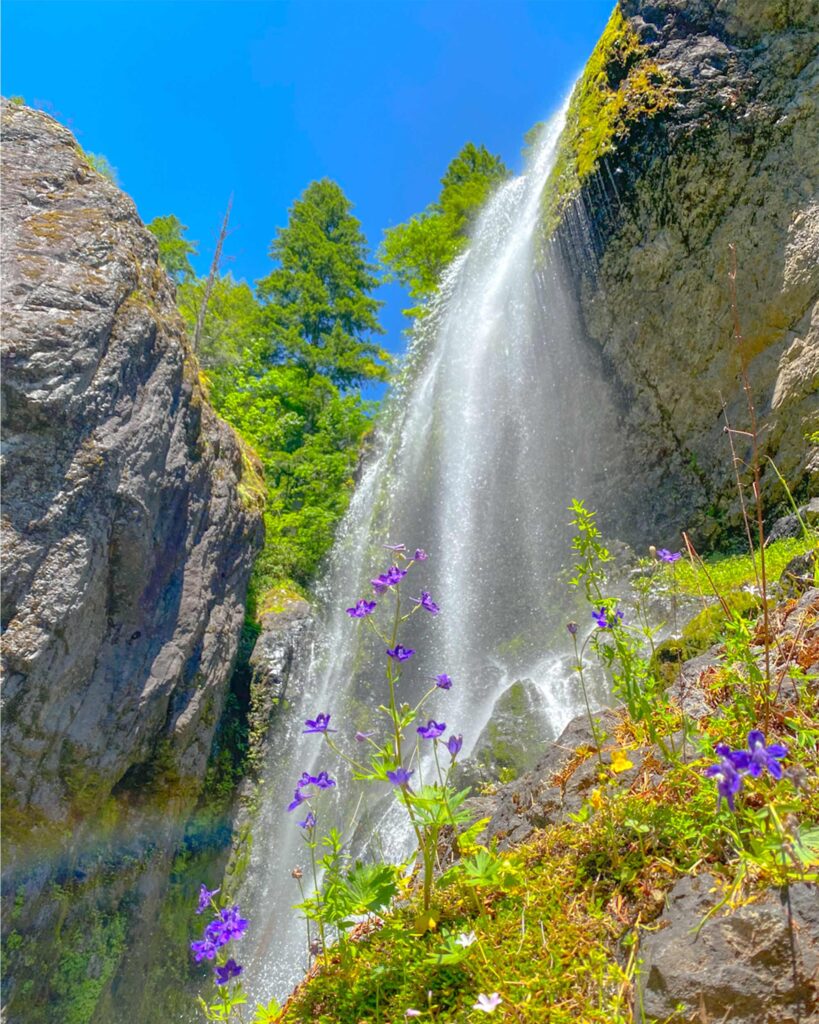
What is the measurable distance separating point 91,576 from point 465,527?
6423 millimetres

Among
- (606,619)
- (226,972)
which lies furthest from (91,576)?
(606,619)

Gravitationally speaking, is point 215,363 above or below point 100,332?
above

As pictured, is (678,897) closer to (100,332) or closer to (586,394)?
(100,332)

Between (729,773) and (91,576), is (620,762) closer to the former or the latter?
(729,773)

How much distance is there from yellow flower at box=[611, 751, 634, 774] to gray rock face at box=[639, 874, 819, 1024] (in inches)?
26.5

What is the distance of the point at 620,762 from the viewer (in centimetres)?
216

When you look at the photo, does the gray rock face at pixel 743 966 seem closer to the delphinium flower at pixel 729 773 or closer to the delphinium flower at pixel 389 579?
the delphinium flower at pixel 729 773

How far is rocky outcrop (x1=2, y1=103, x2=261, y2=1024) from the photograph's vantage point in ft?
15.9

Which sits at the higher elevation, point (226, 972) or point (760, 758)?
point (760, 758)

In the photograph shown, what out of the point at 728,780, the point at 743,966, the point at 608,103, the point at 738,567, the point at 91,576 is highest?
the point at 608,103

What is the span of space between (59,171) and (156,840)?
6984 millimetres

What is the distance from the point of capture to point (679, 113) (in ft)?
30.2

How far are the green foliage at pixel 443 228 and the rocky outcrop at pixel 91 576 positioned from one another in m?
11.1

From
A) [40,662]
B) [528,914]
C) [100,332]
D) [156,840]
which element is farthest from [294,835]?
[528,914]
